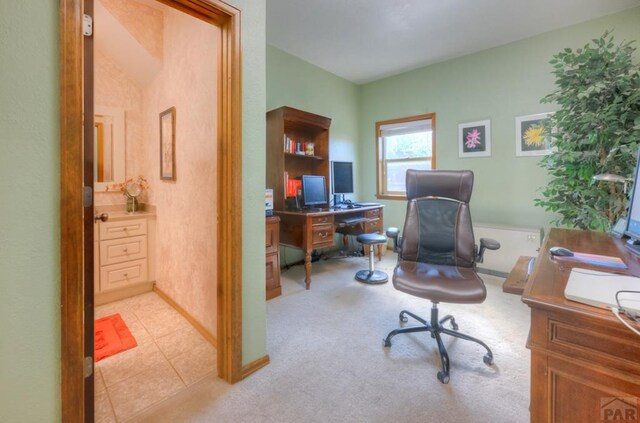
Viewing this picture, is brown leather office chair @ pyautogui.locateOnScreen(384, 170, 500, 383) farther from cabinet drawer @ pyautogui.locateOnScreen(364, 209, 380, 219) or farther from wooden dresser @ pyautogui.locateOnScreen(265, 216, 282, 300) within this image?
cabinet drawer @ pyautogui.locateOnScreen(364, 209, 380, 219)

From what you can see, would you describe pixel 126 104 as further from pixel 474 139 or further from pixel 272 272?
pixel 474 139

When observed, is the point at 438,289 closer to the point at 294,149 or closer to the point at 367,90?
the point at 294,149

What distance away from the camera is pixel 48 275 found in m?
1.00

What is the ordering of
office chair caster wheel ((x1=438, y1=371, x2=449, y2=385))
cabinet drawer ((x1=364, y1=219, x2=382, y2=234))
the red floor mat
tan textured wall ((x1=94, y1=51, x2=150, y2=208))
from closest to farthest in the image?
office chair caster wheel ((x1=438, y1=371, x2=449, y2=385)), the red floor mat, tan textured wall ((x1=94, y1=51, x2=150, y2=208)), cabinet drawer ((x1=364, y1=219, x2=382, y2=234))

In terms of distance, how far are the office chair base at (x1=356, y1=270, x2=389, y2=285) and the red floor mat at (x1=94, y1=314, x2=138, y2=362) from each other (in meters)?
2.21

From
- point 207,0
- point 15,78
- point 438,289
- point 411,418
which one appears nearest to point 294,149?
point 207,0

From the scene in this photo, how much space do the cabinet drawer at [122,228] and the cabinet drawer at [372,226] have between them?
2.56m

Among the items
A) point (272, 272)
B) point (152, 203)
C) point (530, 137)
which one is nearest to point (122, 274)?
point (152, 203)

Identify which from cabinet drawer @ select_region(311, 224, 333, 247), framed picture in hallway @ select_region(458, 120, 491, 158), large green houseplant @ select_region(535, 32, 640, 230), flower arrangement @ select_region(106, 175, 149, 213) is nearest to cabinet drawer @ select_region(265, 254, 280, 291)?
cabinet drawer @ select_region(311, 224, 333, 247)

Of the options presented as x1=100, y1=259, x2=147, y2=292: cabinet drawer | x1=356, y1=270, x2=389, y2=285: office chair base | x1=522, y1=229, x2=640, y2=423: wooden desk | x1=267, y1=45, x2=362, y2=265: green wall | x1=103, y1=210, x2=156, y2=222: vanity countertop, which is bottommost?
x1=356, y1=270, x2=389, y2=285: office chair base

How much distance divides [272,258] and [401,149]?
2779 millimetres

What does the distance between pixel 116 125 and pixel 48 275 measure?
264 cm

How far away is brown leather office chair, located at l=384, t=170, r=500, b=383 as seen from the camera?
194cm

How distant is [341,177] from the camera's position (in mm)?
4059
